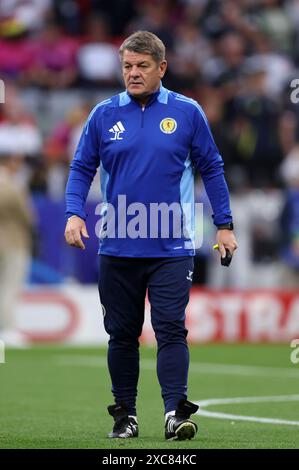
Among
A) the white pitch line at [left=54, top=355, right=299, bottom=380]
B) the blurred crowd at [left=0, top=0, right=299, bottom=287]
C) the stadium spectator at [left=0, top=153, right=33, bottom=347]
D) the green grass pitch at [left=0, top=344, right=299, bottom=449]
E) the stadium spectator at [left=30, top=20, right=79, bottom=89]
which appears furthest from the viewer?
the stadium spectator at [left=30, top=20, right=79, bottom=89]

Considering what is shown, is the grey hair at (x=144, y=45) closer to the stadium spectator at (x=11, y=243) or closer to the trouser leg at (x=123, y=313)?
the trouser leg at (x=123, y=313)

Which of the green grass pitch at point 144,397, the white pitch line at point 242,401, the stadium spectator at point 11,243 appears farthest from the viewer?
the stadium spectator at point 11,243

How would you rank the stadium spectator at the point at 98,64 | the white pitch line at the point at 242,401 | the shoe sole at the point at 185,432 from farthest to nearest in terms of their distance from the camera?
the stadium spectator at the point at 98,64 < the white pitch line at the point at 242,401 < the shoe sole at the point at 185,432

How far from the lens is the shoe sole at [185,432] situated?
7.58m

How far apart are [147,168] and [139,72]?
56 cm

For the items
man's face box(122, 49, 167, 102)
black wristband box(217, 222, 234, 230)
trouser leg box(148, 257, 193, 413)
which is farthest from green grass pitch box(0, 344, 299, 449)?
man's face box(122, 49, 167, 102)

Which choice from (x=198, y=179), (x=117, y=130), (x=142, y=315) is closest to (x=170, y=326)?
(x=142, y=315)

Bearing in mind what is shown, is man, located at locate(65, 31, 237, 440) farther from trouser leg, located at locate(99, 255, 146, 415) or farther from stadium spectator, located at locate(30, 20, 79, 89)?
stadium spectator, located at locate(30, 20, 79, 89)

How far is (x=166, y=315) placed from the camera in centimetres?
783

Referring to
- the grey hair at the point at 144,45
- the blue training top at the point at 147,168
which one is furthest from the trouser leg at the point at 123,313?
the grey hair at the point at 144,45

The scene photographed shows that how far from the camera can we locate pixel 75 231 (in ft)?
25.8

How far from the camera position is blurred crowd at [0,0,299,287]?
18.9 metres
